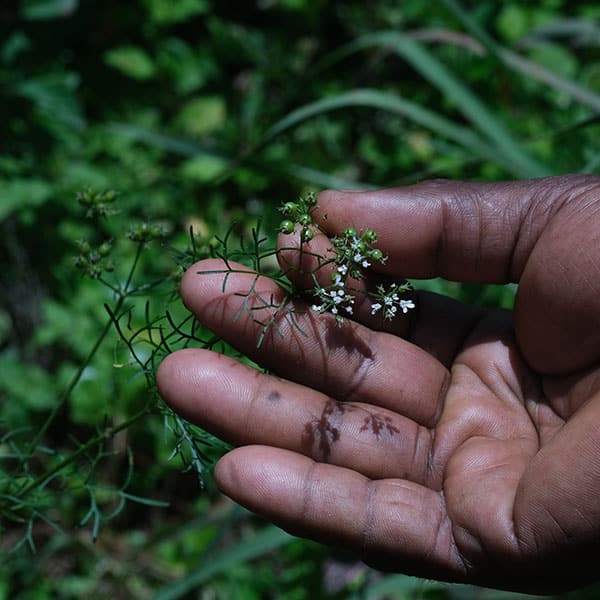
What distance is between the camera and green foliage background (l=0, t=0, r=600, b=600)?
3361 mm

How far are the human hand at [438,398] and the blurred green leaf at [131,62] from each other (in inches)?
119

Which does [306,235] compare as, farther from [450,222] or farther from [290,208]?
[450,222]

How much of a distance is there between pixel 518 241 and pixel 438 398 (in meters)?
0.63

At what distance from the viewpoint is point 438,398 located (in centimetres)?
250

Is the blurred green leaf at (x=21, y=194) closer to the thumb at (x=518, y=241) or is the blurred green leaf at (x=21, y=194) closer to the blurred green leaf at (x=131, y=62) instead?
the blurred green leaf at (x=131, y=62)

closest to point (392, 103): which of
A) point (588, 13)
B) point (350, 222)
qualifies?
point (350, 222)

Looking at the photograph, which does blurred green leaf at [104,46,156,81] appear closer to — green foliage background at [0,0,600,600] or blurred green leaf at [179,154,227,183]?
green foliage background at [0,0,600,600]

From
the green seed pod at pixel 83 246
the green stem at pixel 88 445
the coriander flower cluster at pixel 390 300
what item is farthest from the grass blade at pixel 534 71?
the green stem at pixel 88 445

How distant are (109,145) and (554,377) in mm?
3216

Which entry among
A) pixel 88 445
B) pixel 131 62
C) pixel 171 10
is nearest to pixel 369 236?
pixel 88 445

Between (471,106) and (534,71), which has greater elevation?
(534,71)

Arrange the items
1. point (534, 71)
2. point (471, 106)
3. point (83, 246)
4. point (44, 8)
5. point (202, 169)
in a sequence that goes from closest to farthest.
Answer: point (83, 246), point (471, 106), point (534, 71), point (44, 8), point (202, 169)

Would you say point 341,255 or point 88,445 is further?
point 88,445

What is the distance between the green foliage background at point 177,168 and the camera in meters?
3.36
